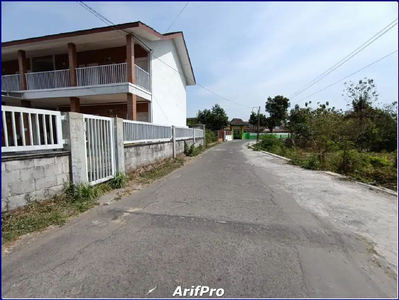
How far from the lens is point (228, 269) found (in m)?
2.09

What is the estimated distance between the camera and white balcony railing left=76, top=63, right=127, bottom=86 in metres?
10.6

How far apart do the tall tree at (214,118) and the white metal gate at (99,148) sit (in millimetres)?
34590

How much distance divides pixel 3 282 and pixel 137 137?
519 cm

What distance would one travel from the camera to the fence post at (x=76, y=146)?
4.08m

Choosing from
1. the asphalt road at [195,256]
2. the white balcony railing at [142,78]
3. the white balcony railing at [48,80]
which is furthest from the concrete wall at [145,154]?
the white balcony railing at [48,80]

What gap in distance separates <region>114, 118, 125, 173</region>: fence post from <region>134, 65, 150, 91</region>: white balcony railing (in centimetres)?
635

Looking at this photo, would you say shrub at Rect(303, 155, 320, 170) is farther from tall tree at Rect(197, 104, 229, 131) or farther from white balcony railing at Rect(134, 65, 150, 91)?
tall tree at Rect(197, 104, 229, 131)

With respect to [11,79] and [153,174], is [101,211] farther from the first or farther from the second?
[11,79]

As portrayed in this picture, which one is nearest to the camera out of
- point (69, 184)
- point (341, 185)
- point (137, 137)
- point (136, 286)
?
point (136, 286)

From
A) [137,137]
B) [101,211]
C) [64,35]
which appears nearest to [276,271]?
[101,211]

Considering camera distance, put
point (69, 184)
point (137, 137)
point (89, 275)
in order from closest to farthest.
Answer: point (89, 275), point (69, 184), point (137, 137)

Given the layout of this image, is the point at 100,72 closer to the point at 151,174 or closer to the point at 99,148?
the point at 151,174

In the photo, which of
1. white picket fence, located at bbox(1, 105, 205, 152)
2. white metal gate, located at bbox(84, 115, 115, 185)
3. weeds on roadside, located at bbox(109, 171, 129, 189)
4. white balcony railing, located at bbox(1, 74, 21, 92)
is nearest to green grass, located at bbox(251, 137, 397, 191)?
weeds on roadside, located at bbox(109, 171, 129, 189)

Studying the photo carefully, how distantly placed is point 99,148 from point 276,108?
5032 centimetres
